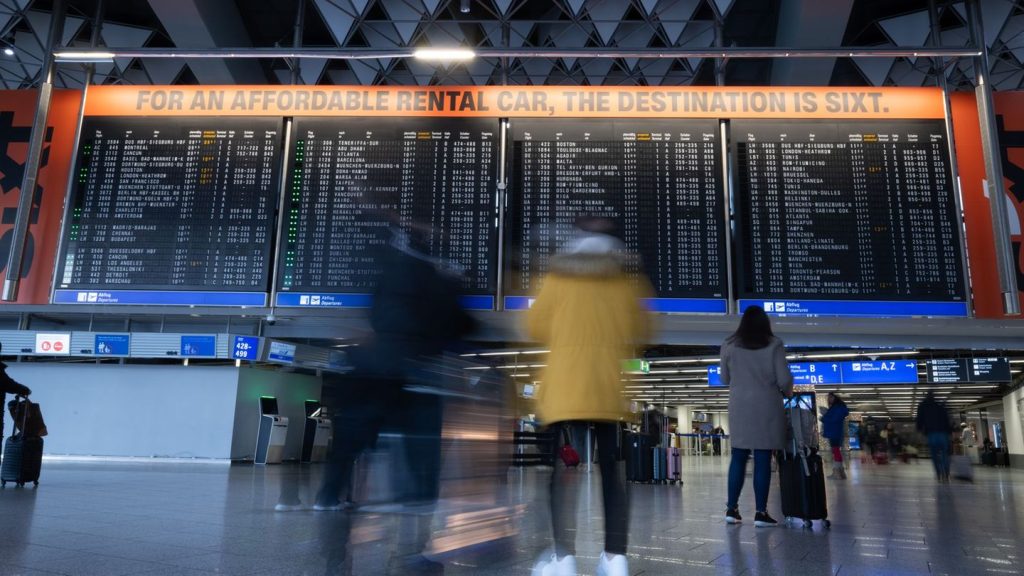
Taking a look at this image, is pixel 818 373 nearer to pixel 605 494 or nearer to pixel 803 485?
pixel 803 485

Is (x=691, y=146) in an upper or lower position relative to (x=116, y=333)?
upper

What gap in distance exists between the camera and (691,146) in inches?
332

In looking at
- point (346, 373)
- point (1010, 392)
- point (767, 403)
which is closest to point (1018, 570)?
point (767, 403)

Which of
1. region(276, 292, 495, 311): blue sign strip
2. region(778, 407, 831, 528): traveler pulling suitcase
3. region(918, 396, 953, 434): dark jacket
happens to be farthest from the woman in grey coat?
region(918, 396, 953, 434): dark jacket

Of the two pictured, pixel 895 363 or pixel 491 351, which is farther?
pixel 491 351

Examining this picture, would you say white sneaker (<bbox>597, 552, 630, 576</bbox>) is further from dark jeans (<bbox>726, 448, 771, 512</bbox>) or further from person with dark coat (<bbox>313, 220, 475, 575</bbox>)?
dark jeans (<bbox>726, 448, 771, 512</bbox>)

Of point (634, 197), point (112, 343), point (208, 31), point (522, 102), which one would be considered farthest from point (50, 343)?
point (634, 197)

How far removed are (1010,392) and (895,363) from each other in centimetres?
2229

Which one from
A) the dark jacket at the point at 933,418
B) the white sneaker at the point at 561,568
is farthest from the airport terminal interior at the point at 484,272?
the dark jacket at the point at 933,418

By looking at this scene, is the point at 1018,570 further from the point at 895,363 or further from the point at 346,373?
the point at 895,363

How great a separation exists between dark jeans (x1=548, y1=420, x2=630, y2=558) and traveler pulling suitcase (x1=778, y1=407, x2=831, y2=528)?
256 cm

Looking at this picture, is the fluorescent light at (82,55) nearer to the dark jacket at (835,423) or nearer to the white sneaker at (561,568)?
the white sneaker at (561,568)

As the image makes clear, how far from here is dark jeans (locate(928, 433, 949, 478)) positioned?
1297 centimetres

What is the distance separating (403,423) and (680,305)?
5422 mm
